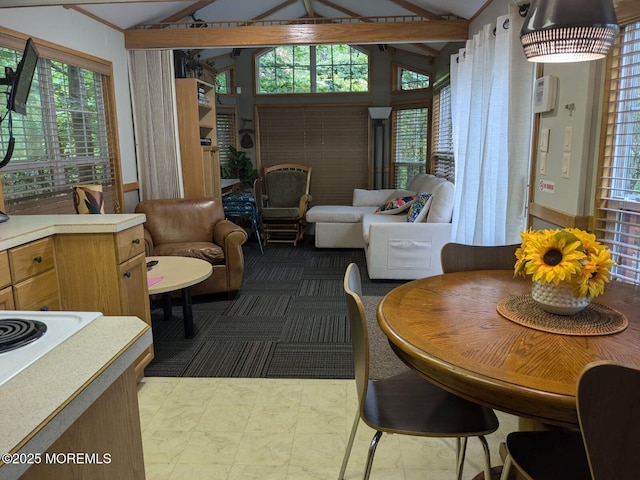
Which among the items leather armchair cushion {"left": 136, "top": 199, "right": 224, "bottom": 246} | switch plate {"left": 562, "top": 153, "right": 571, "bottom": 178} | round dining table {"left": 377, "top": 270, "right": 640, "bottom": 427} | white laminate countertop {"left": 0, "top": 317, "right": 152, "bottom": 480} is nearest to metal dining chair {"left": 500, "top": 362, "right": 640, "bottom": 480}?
round dining table {"left": 377, "top": 270, "right": 640, "bottom": 427}

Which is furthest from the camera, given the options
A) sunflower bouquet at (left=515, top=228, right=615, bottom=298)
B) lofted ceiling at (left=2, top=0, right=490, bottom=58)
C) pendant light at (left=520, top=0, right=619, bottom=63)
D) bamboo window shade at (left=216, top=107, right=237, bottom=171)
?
bamboo window shade at (left=216, top=107, right=237, bottom=171)

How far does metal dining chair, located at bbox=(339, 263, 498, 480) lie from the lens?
145cm

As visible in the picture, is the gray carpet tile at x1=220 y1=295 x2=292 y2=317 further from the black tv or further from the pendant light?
the pendant light

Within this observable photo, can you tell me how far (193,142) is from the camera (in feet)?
15.6

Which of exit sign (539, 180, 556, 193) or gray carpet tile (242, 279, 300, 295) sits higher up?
exit sign (539, 180, 556, 193)

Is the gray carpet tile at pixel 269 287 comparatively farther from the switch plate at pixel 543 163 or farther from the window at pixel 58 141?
the switch plate at pixel 543 163

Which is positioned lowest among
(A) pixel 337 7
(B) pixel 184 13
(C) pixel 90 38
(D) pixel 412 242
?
(D) pixel 412 242

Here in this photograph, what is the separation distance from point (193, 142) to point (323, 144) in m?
2.99

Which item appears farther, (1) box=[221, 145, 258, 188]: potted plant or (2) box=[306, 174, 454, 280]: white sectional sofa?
(1) box=[221, 145, 258, 188]: potted plant

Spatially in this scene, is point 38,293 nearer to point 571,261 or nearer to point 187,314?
point 187,314

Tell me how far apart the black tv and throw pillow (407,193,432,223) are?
3.25 m

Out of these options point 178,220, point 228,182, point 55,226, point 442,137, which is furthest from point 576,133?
point 228,182

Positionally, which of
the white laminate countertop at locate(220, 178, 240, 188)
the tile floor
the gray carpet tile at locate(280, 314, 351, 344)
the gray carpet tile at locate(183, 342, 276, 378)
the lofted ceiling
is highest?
the lofted ceiling

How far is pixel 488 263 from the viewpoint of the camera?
224 centimetres
